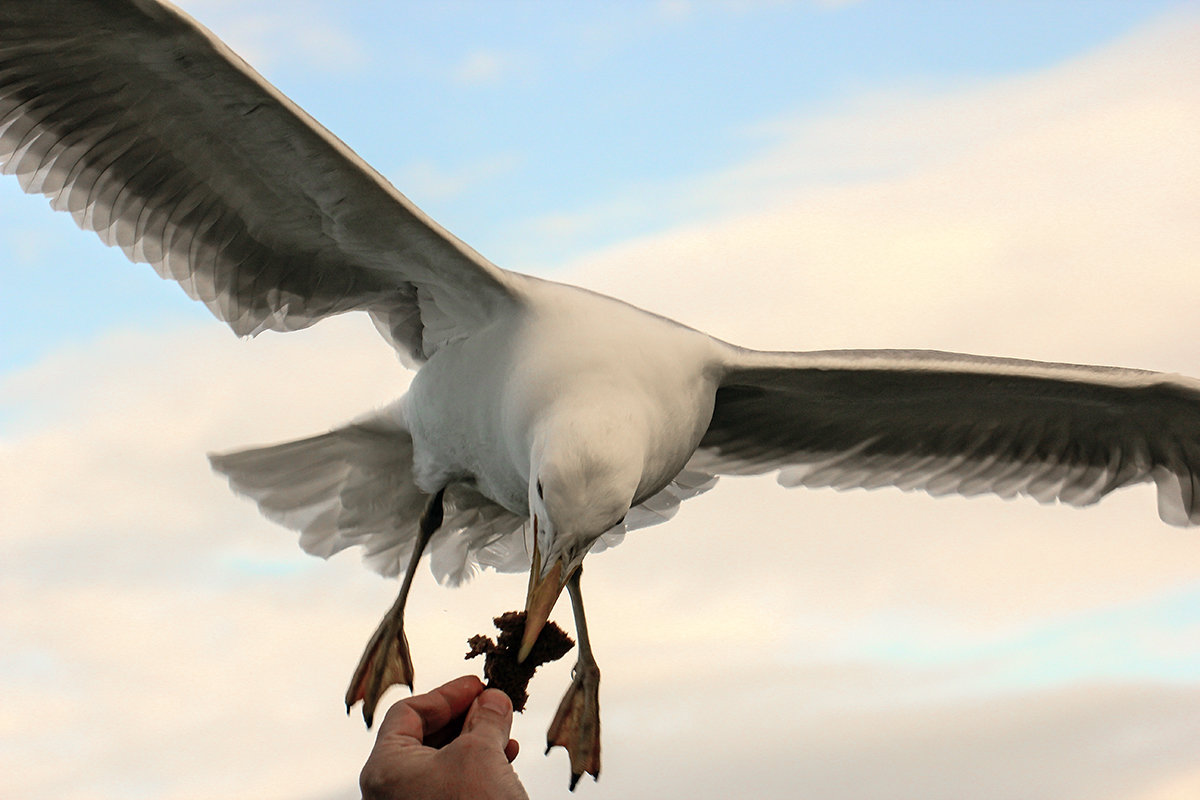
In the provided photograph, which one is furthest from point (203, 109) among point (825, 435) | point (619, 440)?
point (825, 435)

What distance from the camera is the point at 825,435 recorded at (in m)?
4.28

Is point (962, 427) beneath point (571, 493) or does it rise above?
above

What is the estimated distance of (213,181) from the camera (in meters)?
3.42

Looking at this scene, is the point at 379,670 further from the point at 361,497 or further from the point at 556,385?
the point at 556,385

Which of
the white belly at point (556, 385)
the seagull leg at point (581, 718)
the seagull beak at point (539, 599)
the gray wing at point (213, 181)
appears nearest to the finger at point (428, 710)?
the seagull beak at point (539, 599)

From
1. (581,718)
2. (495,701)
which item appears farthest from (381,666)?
(495,701)

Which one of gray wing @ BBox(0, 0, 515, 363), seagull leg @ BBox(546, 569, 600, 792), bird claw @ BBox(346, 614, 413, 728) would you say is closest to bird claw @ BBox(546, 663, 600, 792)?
seagull leg @ BBox(546, 569, 600, 792)

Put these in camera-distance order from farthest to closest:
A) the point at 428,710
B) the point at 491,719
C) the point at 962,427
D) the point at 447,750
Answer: the point at 962,427 → the point at 428,710 → the point at 491,719 → the point at 447,750

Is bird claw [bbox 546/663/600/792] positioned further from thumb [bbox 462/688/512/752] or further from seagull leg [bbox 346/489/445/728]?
thumb [bbox 462/688/512/752]

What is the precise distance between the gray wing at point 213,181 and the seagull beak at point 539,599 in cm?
84

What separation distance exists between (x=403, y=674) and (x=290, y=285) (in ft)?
3.72

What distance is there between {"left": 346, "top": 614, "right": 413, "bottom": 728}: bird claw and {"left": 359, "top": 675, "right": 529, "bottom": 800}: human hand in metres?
0.97

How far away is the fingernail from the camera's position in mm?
2684

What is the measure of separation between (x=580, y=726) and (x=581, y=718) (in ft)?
0.08
